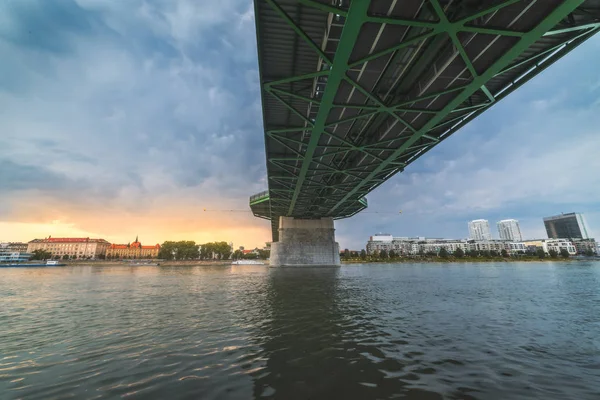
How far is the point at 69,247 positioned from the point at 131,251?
34131mm

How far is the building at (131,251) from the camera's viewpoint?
7187 inches

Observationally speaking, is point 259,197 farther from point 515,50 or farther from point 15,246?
point 15,246

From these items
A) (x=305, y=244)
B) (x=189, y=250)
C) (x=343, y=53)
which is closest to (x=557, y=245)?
(x=305, y=244)

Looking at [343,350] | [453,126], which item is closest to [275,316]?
[343,350]

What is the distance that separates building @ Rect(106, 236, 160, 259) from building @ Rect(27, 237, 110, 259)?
10.4 metres

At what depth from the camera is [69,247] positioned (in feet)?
538

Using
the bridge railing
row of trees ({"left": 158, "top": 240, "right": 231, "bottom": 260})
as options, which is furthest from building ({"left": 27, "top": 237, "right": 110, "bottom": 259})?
the bridge railing

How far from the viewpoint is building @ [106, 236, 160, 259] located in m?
183

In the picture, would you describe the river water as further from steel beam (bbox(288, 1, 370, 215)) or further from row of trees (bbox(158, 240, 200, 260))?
row of trees (bbox(158, 240, 200, 260))

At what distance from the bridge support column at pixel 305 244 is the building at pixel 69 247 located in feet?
544

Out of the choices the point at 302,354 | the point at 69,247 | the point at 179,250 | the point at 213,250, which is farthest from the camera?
the point at 69,247

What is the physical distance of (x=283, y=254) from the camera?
5722 cm

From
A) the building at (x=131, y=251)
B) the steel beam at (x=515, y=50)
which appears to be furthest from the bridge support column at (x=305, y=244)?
the building at (x=131, y=251)

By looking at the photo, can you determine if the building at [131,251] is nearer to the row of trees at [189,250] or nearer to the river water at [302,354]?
the row of trees at [189,250]
